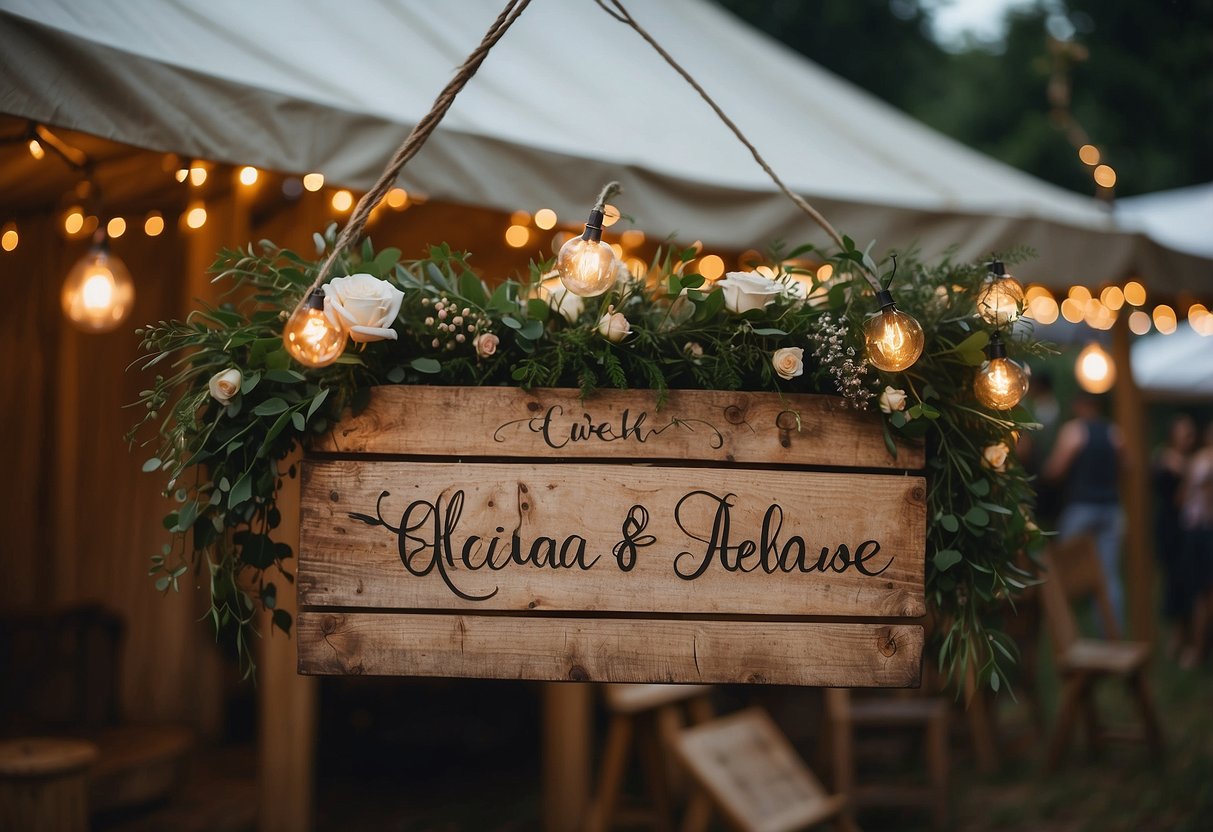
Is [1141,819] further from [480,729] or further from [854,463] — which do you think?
[854,463]

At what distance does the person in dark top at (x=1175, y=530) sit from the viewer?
7.40 metres

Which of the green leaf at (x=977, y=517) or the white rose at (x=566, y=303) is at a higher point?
the white rose at (x=566, y=303)

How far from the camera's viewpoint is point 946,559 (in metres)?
1.45

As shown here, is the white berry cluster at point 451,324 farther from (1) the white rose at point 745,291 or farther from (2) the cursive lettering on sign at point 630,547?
(1) the white rose at point 745,291

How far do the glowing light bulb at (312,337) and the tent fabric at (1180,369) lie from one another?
979 cm

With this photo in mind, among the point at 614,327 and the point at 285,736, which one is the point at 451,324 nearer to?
the point at 614,327

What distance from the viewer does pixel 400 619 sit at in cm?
140

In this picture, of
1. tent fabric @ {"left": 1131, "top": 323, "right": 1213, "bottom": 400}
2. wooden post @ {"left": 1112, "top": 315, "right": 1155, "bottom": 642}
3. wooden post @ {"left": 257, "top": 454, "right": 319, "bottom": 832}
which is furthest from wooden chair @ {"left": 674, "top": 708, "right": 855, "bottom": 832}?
tent fabric @ {"left": 1131, "top": 323, "right": 1213, "bottom": 400}

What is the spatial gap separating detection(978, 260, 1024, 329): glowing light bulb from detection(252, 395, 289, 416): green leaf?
1.05 m

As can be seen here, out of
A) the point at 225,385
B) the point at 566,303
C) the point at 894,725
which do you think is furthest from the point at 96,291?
the point at 894,725

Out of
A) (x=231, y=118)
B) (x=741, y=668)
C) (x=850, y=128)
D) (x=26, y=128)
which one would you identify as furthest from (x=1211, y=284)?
(x=26, y=128)

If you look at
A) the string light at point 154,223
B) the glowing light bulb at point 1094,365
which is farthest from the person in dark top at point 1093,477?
the string light at point 154,223

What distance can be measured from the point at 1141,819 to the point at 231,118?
4.04 meters

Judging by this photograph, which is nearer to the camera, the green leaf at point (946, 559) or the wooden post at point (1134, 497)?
the green leaf at point (946, 559)
